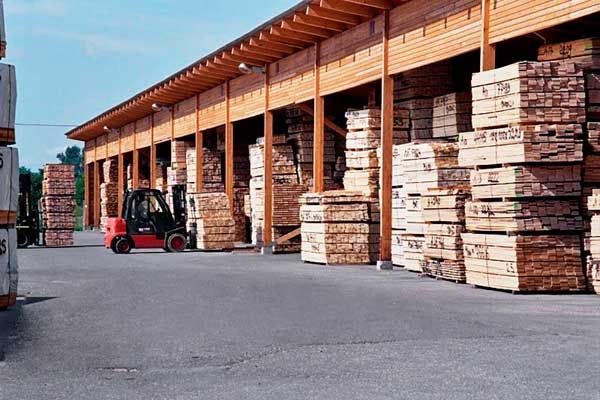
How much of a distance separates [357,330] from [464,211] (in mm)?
6017

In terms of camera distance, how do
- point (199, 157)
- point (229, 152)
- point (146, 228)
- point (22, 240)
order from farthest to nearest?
point (22, 240)
point (199, 157)
point (229, 152)
point (146, 228)

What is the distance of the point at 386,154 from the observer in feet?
63.5

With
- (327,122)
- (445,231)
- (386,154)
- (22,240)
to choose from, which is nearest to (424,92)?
(386,154)

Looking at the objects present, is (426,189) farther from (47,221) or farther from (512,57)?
(47,221)

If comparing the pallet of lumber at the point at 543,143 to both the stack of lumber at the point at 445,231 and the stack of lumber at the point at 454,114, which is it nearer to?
the stack of lumber at the point at 445,231

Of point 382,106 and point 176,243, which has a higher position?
point 382,106

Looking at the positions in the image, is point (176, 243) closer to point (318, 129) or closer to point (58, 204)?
point (318, 129)

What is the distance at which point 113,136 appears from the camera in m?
49.6

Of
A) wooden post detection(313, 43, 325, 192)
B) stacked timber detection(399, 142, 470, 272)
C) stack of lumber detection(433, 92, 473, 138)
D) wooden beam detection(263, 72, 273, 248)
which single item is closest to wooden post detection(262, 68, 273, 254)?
wooden beam detection(263, 72, 273, 248)

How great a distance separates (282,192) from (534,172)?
13.5m

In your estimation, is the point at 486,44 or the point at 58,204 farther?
the point at 58,204

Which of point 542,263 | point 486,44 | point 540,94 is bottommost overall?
point 542,263

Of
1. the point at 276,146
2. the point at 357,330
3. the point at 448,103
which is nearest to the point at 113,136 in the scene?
the point at 276,146

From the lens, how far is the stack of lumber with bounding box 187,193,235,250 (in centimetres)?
2905
